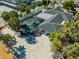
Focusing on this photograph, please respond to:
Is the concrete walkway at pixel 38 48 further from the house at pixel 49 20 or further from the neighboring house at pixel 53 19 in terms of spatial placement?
the house at pixel 49 20

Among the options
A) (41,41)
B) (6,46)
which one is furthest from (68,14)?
(6,46)

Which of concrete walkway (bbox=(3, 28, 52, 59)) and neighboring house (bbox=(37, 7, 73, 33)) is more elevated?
neighboring house (bbox=(37, 7, 73, 33))

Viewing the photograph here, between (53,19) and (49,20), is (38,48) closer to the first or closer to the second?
(49,20)

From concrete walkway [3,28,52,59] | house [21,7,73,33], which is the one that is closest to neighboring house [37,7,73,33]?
house [21,7,73,33]

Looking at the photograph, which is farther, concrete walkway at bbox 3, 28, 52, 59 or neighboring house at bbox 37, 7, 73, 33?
neighboring house at bbox 37, 7, 73, 33

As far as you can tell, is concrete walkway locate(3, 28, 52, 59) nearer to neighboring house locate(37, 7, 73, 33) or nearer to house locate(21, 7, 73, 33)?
neighboring house locate(37, 7, 73, 33)

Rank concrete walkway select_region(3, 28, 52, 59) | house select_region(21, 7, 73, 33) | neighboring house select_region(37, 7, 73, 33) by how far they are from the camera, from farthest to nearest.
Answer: house select_region(21, 7, 73, 33)
neighboring house select_region(37, 7, 73, 33)
concrete walkway select_region(3, 28, 52, 59)

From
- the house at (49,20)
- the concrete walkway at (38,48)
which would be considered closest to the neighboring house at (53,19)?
the house at (49,20)

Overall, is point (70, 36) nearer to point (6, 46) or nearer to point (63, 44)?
point (63, 44)

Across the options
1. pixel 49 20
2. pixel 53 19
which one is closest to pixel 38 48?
pixel 49 20
